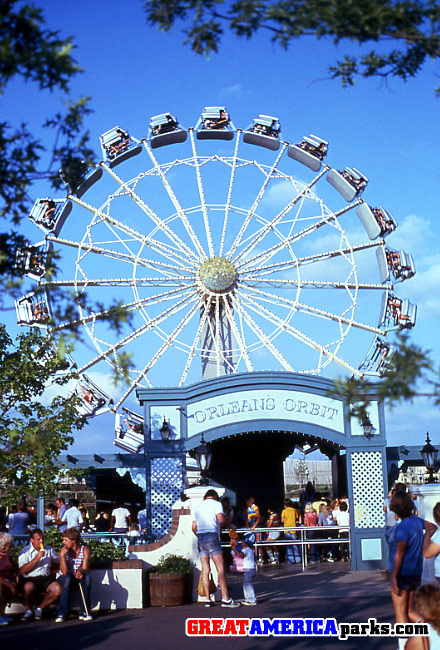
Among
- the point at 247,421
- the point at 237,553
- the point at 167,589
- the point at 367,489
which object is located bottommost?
the point at 167,589

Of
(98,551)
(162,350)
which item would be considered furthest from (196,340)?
(98,551)

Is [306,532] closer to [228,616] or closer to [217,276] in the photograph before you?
[217,276]

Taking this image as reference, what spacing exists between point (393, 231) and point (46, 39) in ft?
63.3

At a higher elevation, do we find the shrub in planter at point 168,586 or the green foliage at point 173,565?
the green foliage at point 173,565

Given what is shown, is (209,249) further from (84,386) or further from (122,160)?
(84,386)

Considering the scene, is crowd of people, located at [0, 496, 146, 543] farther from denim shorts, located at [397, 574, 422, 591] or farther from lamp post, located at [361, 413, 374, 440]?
denim shorts, located at [397, 574, 422, 591]

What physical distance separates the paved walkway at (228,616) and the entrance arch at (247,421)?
12.0 ft

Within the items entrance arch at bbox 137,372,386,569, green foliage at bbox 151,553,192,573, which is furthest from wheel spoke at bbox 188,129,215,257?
green foliage at bbox 151,553,192,573


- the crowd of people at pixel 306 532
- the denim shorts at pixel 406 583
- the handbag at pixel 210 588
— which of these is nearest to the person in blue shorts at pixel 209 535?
the handbag at pixel 210 588

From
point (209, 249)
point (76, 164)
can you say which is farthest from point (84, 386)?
point (76, 164)

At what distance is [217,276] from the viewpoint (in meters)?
24.5

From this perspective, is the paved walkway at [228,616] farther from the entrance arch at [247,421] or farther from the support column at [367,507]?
the entrance arch at [247,421]

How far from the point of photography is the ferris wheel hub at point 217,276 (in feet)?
80.2

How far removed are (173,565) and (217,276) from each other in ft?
43.9
